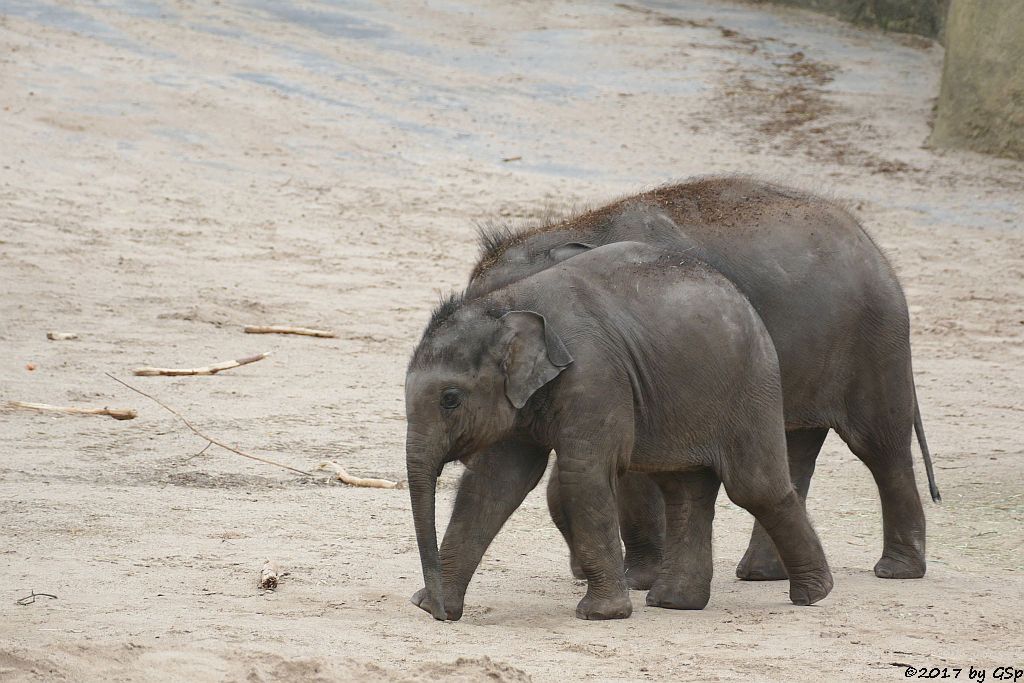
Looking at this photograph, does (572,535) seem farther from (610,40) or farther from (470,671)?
(610,40)

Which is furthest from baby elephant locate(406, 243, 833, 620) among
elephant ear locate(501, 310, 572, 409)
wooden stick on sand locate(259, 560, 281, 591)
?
wooden stick on sand locate(259, 560, 281, 591)

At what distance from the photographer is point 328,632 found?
4188mm

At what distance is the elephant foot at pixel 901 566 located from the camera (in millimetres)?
5648

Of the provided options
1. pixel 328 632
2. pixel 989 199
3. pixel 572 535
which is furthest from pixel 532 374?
pixel 989 199

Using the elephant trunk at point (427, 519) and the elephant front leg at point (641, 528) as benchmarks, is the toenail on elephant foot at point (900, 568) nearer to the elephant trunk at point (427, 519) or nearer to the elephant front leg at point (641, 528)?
the elephant front leg at point (641, 528)

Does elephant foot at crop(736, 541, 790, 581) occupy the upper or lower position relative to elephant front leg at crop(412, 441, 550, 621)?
lower

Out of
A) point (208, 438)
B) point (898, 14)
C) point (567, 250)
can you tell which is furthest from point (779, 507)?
point (898, 14)

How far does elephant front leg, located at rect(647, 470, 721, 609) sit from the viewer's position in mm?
5059

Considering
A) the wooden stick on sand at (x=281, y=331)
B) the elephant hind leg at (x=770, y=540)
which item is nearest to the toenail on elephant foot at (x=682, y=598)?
the elephant hind leg at (x=770, y=540)

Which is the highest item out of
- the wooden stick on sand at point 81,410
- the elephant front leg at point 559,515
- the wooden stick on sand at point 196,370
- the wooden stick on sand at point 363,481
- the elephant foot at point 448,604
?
the elephant front leg at point 559,515

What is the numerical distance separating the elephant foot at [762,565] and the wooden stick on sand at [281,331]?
418cm

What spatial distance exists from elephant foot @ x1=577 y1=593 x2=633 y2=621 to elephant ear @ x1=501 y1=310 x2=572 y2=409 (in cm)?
66

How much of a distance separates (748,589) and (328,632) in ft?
6.46

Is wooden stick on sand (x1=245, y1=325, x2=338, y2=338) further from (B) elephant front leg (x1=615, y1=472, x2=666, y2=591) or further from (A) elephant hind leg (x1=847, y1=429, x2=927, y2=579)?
(A) elephant hind leg (x1=847, y1=429, x2=927, y2=579)
